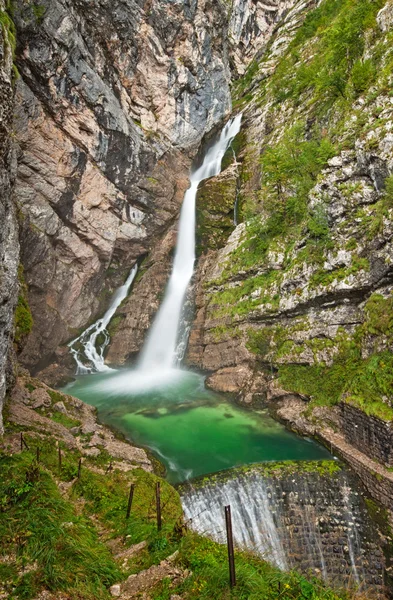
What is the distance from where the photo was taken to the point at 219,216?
96.9 ft

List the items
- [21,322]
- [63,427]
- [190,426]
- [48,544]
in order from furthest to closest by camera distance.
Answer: [21,322], [190,426], [63,427], [48,544]

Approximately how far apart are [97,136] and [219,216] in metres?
12.3

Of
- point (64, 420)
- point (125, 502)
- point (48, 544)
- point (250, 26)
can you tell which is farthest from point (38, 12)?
point (250, 26)

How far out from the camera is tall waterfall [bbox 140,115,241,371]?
978 inches

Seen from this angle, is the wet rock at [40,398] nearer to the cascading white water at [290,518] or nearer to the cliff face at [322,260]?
the cascading white water at [290,518]

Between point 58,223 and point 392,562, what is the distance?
25.1m

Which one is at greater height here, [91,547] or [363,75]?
[363,75]

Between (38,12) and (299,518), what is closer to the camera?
(299,518)

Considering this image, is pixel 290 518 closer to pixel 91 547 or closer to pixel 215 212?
pixel 91 547

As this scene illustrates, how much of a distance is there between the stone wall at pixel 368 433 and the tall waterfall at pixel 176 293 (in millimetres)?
13954

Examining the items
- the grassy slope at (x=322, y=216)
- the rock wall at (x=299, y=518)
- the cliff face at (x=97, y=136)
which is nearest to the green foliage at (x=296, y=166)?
the grassy slope at (x=322, y=216)

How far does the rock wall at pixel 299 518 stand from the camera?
8.70 metres

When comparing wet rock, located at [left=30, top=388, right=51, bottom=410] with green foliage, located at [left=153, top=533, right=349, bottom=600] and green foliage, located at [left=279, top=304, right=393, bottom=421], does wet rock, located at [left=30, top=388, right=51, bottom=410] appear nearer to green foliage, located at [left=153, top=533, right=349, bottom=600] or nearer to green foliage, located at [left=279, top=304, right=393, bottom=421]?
green foliage, located at [left=153, top=533, right=349, bottom=600]

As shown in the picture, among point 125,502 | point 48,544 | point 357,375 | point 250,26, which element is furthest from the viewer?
point 250,26
